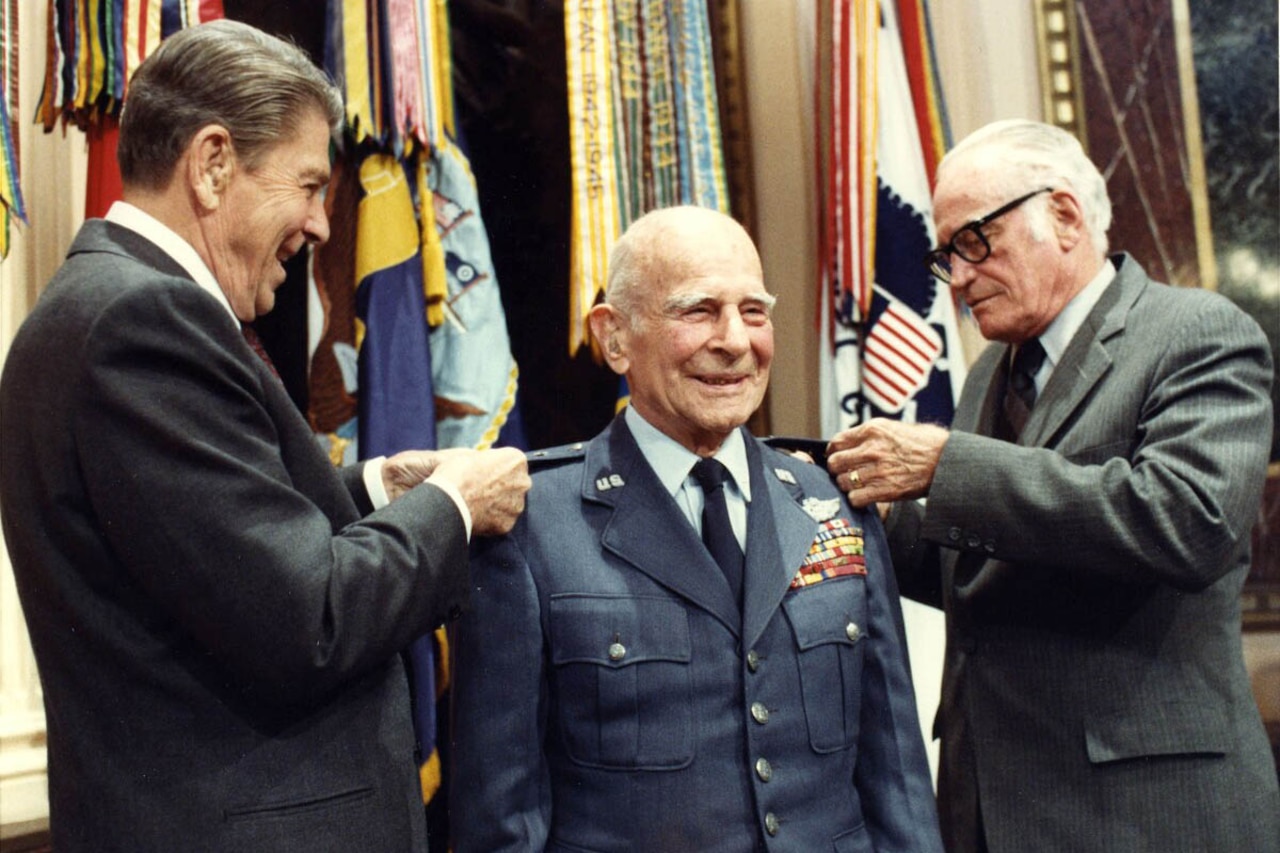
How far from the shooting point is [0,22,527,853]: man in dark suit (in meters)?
1.43

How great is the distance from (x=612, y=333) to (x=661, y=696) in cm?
65

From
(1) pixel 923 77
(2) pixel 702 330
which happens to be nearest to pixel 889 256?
(1) pixel 923 77

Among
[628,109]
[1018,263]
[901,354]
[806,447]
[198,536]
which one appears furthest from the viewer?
[901,354]

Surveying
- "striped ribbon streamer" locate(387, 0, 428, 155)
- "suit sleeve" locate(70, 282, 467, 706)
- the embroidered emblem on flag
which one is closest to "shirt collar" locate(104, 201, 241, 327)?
"suit sleeve" locate(70, 282, 467, 706)

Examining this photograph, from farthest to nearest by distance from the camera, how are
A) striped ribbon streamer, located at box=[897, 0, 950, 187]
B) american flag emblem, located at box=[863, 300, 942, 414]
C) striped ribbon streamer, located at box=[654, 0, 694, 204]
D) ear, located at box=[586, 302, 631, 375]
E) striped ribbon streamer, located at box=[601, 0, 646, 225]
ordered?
striped ribbon streamer, located at box=[897, 0, 950, 187], american flag emblem, located at box=[863, 300, 942, 414], striped ribbon streamer, located at box=[654, 0, 694, 204], striped ribbon streamer, located at box=[601, 0, 646, 225], ear, located at box=[586, 302, 631, 375]

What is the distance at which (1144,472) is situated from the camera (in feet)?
6.86

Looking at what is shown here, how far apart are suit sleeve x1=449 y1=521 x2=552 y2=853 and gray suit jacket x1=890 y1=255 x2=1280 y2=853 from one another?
0.81m

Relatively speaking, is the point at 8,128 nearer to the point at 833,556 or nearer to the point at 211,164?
the point at 211,164

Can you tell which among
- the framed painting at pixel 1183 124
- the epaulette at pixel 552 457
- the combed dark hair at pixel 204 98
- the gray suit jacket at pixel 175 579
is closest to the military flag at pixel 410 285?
the epaulette at pixel 552 457

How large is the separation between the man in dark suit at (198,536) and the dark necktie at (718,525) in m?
0.47

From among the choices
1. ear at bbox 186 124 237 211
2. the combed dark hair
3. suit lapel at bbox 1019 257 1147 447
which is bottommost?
suit lapel at bbox 1019 257 1147 447

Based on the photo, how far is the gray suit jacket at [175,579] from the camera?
1423mm

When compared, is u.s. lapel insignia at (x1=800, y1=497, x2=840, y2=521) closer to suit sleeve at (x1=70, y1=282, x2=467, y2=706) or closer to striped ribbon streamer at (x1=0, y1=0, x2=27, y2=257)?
suit sleeve at (x1=70, y1=282, x2=467, y2=706)

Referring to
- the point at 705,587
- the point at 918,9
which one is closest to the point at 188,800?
the point at 705,587
